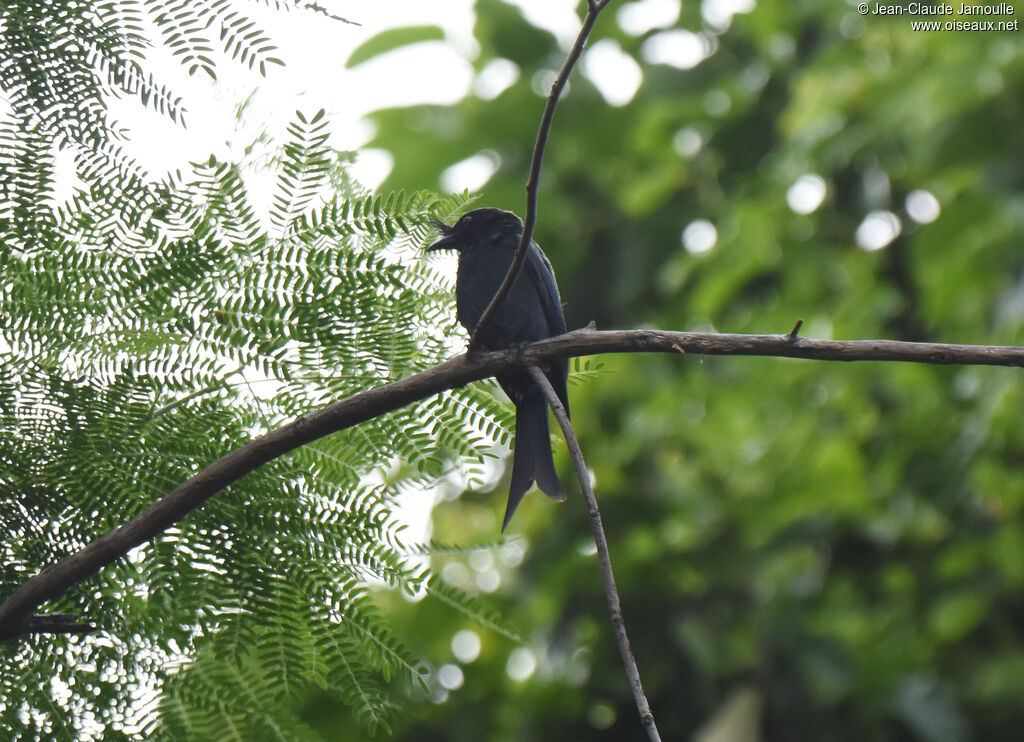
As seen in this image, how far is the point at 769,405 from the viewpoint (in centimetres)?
634

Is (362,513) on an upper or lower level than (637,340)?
lower

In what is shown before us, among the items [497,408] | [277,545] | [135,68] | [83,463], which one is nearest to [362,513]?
[277,545]

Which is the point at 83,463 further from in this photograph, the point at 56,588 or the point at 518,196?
the point at 518,196

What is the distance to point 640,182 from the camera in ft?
19.6

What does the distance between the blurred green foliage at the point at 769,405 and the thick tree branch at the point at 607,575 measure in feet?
6.39

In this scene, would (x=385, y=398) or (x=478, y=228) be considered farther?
(x=478, y=228)

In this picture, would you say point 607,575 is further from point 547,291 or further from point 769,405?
point 769,405

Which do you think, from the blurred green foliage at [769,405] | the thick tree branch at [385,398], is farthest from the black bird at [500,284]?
the thick tree branch at [385,398]

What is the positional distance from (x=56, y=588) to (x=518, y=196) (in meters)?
3.73

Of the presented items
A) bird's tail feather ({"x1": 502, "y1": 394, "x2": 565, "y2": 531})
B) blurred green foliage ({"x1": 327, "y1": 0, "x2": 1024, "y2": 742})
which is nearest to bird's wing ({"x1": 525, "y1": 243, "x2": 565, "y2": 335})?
bird's tail feather ({"x1": 502, "y1": 394, "x2": 565, "y2": 531})

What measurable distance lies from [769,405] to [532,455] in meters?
3.95

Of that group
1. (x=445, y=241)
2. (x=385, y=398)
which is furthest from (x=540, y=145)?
(x=445, y=241)

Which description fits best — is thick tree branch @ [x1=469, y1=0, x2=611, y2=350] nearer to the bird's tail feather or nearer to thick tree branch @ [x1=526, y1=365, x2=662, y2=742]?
thick tree branch @ [x1=526, y1=365, x2=662, y2=742]

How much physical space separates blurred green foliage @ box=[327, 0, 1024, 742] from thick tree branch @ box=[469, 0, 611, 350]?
2.06m
